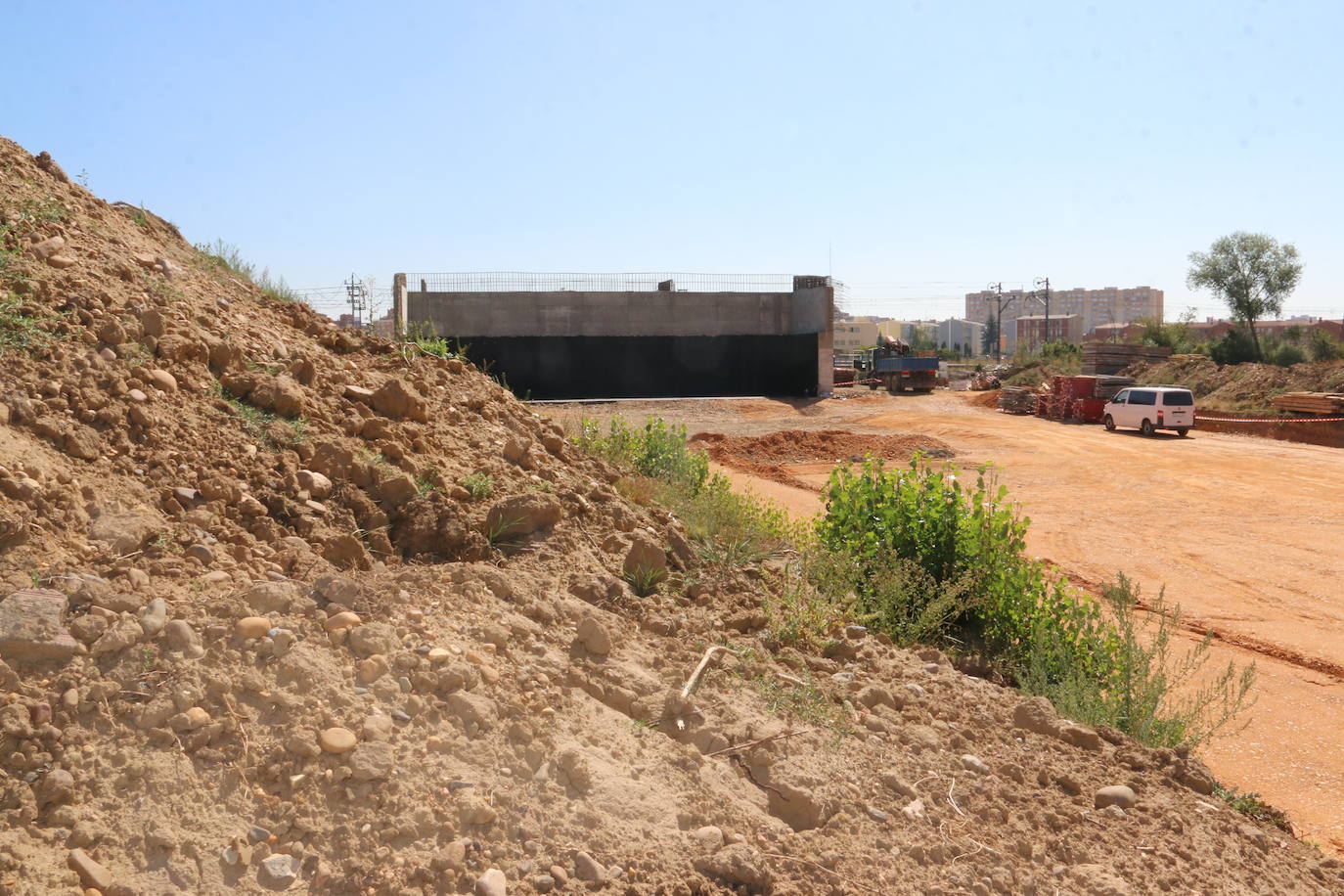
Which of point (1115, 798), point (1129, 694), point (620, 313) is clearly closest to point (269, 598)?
point (1115, 798)

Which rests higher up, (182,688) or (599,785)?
(182,688)

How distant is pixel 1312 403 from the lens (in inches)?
1126

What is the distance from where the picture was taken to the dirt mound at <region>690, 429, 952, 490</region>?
20859 mm

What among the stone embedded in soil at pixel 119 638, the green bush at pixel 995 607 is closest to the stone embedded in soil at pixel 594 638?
the stone embedded in soil at pixel 119 638

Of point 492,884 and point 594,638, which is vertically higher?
point 594,638

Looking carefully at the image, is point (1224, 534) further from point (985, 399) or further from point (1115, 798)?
point (985, 399)

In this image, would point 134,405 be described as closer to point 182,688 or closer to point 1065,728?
point 182,688

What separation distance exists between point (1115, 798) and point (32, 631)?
4.00 meters

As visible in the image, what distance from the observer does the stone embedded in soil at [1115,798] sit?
13.3 ft

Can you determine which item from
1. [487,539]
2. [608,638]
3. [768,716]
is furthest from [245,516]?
[768,716]

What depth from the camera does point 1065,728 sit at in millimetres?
4566

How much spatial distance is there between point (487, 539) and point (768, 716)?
5.22ft

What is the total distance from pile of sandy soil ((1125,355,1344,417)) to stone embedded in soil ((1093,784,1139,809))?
30.9 m

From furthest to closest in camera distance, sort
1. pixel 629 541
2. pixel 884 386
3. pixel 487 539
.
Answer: pixel 884 386 → pixel 629 541 → pixel 487 539
